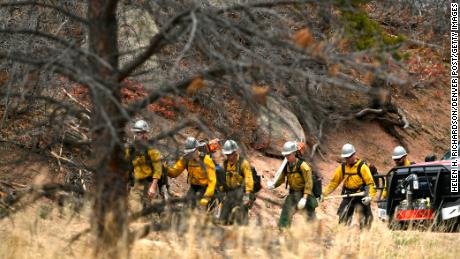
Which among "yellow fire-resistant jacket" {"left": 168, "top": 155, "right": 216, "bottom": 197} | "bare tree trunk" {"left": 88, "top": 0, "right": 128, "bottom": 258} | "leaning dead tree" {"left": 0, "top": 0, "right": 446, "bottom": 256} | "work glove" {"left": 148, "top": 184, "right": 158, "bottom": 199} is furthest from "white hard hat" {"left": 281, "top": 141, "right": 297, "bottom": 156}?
"bare tree trunk" {"left": 88, "top": 0, "right": 128, "bottom": 258}

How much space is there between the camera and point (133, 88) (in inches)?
368

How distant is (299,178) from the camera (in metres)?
14.4

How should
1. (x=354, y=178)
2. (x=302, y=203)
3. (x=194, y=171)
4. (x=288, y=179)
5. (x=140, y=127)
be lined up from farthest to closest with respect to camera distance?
(x=354, y=178)
(x=194, y=171)
(x=288, y=179)
(x=302, y=203)
(x=140, y=127)

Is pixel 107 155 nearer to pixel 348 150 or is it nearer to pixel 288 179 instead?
pixel 288 179

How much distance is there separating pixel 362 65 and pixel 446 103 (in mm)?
26358

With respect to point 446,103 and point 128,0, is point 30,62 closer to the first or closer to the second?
point 128,0

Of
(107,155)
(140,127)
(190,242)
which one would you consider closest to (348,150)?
(140,127)

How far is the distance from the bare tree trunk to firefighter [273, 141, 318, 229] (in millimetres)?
6177

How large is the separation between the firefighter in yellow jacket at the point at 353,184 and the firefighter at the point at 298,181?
725 mm

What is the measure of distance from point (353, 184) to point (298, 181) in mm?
1119

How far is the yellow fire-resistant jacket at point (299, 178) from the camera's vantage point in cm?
1420

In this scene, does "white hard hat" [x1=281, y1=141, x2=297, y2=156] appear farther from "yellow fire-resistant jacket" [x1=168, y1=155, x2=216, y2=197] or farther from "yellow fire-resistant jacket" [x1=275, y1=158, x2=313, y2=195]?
"yellow fire-resistant jacket" [x1=168, y1=155, x2=216, y2=197]

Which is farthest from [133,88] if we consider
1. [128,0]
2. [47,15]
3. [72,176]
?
[72,176]

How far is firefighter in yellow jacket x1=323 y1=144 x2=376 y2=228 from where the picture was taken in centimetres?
1475
